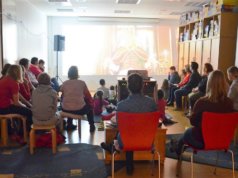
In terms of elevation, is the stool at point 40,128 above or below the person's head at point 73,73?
below

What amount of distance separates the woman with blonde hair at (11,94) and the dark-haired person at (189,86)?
3.94 metres

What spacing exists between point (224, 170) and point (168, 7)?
567cm

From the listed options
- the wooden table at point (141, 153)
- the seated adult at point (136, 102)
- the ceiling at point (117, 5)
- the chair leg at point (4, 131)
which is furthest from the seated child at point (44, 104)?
the ceiling at point (117, 5)

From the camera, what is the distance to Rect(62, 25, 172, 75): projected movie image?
35.8ft

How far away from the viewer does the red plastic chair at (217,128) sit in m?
2.69

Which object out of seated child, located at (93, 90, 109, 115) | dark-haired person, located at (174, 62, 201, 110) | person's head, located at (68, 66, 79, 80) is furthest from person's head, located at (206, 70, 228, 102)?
dark-haired person, located at (174, 62, 201, 110)

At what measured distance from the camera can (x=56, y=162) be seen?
3.55m

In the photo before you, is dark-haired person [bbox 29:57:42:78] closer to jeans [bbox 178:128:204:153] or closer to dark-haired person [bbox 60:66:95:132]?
dark-haired person [bbox 60:66:95:132]

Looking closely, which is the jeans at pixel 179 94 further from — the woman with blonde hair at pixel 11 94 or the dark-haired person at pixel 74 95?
the woman with blonde hair at pixel 11 94

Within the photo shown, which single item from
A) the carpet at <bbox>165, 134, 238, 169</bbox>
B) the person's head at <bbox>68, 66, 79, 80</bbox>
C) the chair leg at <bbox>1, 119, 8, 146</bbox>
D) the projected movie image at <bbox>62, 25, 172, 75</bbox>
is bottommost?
the carpet at <bbox>165, 134, 238, 169</bbox>

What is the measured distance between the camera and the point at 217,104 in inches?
114

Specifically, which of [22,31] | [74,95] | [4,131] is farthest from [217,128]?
[22,31]

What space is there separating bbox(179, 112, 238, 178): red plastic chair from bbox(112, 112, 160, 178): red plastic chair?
473 mm

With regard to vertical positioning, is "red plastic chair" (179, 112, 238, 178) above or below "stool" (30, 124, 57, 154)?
above
